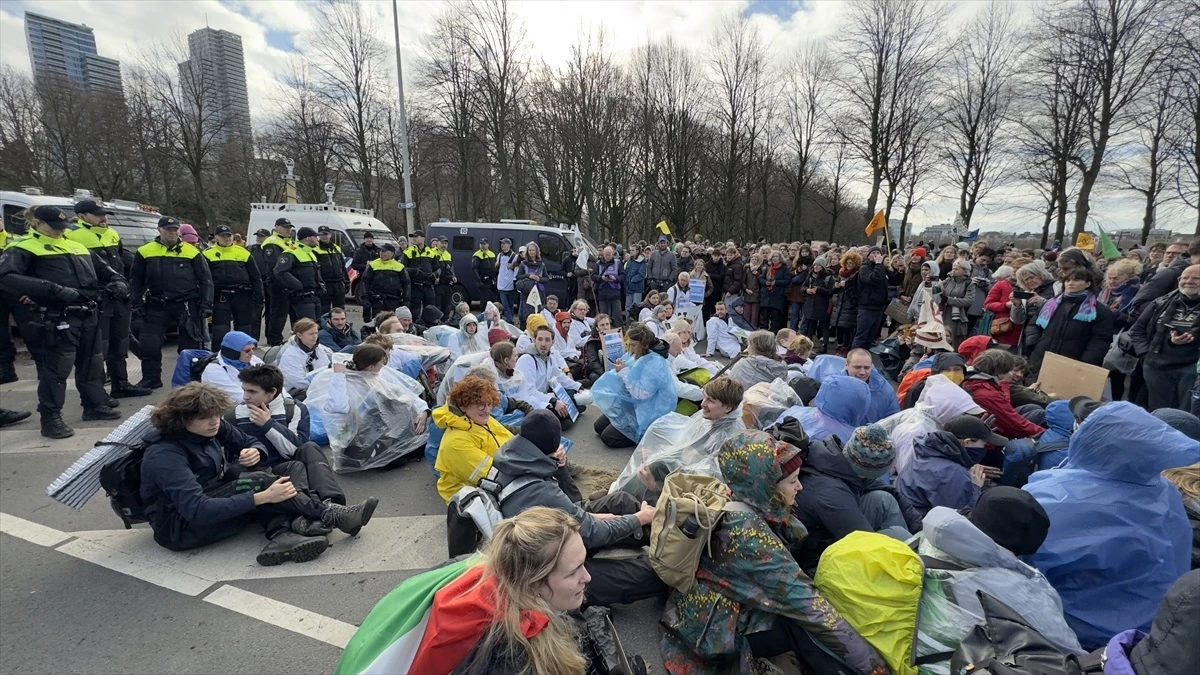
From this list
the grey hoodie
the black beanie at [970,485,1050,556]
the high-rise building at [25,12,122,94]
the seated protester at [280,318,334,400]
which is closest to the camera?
the black beanie at [970,485,1050,556]

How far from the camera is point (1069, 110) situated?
2105cm

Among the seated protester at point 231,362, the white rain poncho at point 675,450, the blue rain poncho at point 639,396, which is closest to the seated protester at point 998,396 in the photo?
the white rain poncho at point 675,450

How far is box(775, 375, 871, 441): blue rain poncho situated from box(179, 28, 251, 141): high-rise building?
34.4 meters

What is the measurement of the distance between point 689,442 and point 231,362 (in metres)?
4.33

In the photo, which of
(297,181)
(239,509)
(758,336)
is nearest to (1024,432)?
(758,336)

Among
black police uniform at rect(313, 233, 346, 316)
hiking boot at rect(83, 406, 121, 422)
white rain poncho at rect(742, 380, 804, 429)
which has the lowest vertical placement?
hiking boot at rect(83, 406, 121, 422)

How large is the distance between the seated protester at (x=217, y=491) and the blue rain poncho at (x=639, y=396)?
8.36 ft

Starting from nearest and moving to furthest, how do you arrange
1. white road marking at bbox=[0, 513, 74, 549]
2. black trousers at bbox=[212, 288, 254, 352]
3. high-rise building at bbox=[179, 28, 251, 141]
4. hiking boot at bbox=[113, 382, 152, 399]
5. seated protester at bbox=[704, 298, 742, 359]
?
white road marking at bbox=[0, 513, 74, 549] → hiking boot at bbox=[113, 382, 152, 399] → black trousers at bbox=[212, 288, 254, 352] → seated protester at bbox=[704, 298, 742, 359] → high-rise building at bbox=[179, 28, 251, 141]

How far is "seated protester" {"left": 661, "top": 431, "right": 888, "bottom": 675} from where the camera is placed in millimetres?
2162

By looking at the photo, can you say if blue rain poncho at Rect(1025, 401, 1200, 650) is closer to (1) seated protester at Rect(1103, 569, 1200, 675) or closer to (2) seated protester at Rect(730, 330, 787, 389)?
(1) seated protester at Rect(1103, 569, 1200, 675)

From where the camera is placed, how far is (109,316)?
623 centimetres

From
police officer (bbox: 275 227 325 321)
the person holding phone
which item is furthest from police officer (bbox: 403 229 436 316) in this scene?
the person holding phone

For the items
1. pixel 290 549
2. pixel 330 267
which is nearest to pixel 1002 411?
pixel 290 549

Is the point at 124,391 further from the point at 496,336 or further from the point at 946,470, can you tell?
the point at 946,470
